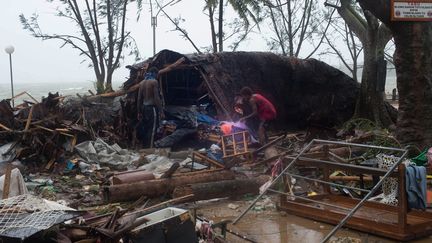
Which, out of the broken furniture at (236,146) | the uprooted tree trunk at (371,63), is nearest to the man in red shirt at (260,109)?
the broken furniture at (236,146)

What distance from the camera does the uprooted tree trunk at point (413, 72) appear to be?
8.13 meters

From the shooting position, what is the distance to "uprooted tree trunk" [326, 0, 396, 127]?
13773mm

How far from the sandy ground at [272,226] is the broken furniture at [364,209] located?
10 cm

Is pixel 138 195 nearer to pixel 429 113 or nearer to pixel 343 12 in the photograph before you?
pixel 429 113

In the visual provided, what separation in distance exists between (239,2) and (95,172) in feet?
37.2

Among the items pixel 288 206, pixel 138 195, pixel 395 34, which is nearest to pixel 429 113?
pixel 395 34

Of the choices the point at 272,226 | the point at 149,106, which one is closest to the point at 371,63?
the point at 149,106

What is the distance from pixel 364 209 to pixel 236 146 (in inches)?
163

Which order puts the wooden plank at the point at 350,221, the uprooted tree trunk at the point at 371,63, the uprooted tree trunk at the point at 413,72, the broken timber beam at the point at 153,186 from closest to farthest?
the wooden plank at the point at 350,221 → the broken timber beam at the point at 153,186 → the uprooted tree trunk at the point at 413,72 → the uprooted tree trunk at the point at 371,63

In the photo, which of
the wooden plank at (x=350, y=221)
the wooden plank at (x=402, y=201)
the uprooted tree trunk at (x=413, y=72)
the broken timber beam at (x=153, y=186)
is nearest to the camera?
the wooden plank at (x=402, y=201)

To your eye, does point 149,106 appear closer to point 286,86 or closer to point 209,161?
point 209,161

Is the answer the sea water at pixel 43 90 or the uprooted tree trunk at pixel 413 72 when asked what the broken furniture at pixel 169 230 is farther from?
the sea water at pixel 43 90

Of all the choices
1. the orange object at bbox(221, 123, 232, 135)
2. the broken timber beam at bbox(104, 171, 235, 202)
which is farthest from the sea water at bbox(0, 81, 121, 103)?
the broken timber beam at bbox(104, 171, 235, 202)

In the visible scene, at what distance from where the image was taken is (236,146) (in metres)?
10.3
